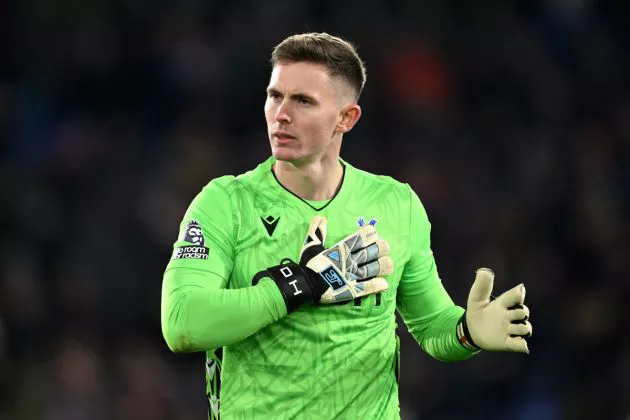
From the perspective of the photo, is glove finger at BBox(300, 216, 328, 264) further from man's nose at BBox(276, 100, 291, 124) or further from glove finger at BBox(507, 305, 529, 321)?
glove finger at BBox(507, 305, 529, 321)

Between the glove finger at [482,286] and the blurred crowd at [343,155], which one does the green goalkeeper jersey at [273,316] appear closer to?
the glove finger at [482,286]

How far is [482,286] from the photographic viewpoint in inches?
168

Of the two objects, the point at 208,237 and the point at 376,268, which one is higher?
the point at 208,237

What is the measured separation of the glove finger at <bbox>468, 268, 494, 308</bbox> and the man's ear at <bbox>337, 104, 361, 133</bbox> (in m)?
0.78

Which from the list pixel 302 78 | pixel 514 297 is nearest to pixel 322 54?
pixel 302 78

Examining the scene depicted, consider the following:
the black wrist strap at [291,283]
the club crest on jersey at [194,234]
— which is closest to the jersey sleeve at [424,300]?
the black wrist strap at [291,283]

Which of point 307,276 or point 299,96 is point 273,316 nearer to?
point 307,276

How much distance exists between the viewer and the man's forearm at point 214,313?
3852mm

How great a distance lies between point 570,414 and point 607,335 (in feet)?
2.45

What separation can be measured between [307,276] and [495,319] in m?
0.75

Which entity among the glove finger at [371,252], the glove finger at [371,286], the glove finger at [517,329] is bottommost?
the glove finger at [517,329]

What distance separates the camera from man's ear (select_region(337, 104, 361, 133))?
4.42m

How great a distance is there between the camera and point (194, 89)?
10961 mm

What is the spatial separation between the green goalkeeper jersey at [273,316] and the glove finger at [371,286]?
74mm
